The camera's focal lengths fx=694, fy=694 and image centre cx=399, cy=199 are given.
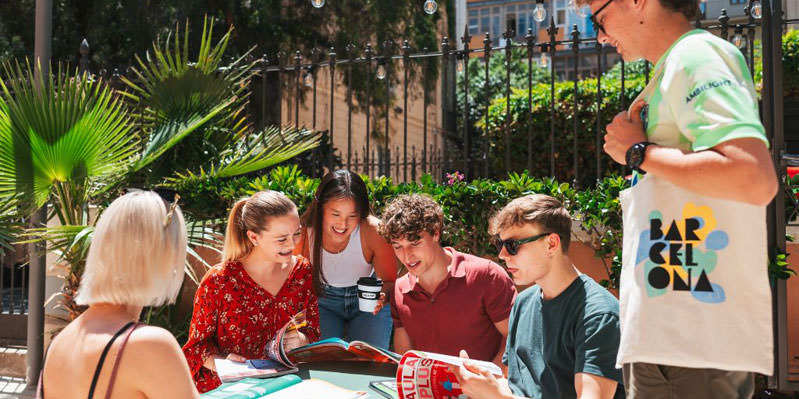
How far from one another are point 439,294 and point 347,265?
81cm

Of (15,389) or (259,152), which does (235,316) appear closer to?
(259,152)

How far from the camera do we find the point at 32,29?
33.7ft

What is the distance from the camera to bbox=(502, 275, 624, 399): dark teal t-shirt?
219 cm

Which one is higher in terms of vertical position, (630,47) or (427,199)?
(630,47)

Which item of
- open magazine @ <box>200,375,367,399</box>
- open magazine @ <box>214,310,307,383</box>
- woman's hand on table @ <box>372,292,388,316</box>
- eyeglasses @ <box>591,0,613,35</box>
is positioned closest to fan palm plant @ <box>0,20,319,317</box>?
woman's hand on table @ <box>372,292,388,316</box>

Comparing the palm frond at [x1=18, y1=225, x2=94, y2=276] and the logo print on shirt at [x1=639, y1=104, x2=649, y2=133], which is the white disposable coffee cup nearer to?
the logo print on shirt at [x1=639, y1=104, x2=649, y2=133]

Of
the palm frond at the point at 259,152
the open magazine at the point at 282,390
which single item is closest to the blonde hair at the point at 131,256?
the open magazine at the point at 282,390

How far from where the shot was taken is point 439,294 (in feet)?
10.7

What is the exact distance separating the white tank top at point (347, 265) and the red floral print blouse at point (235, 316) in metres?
0.51

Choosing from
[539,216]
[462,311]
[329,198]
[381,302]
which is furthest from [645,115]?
[329,198]

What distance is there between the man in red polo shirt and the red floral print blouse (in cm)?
48

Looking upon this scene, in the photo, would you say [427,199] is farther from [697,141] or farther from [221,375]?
[697,141]

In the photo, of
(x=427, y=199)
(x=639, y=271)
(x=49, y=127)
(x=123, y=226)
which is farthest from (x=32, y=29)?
(x=639, y=271)

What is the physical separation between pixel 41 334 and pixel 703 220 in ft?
17.9
